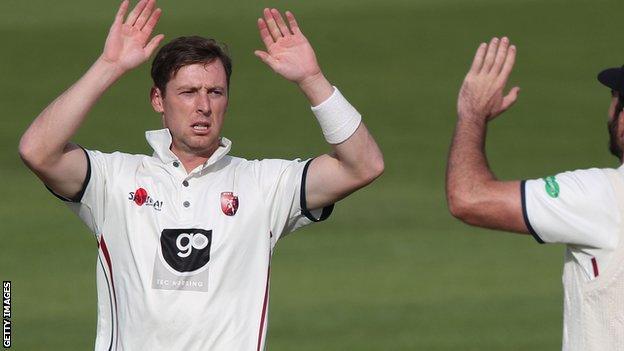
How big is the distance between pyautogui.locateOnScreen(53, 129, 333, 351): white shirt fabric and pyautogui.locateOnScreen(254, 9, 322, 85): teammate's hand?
0.46 metres

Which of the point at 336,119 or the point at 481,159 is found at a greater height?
the point at 336,119

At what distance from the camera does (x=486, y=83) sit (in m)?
5.93

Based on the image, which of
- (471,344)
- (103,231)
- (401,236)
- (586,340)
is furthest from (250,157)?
(586,340)

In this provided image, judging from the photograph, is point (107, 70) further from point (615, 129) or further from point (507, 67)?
point (615, 129)

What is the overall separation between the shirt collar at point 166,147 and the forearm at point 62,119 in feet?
1.16

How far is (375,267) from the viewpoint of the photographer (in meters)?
14.0

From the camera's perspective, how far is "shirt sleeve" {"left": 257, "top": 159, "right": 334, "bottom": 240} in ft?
21.9

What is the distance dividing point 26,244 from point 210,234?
8.36 metres

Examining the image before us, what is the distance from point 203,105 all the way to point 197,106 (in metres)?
0.03

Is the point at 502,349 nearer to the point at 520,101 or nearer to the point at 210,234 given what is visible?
the point at 210,234

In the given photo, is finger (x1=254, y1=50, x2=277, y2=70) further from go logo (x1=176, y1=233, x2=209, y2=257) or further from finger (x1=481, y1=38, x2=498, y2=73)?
finger (x1=481, y1=38, x2=498, y2=73)

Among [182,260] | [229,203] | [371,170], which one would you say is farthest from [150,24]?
[371,170]

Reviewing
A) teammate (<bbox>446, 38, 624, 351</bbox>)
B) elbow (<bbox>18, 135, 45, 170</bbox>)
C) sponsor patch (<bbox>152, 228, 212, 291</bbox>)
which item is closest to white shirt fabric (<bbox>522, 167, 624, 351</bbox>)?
teammate (<bbox>446, 38, 624, 351</bbox>)

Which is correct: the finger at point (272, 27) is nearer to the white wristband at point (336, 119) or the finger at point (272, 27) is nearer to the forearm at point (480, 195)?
the white wristband at point (336, 119)
